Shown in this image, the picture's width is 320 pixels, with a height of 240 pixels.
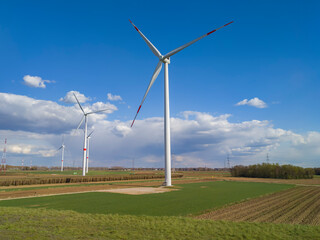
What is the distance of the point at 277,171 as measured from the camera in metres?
111

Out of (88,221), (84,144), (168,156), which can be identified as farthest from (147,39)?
(84,144)

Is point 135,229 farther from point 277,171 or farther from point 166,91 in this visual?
point 277,171

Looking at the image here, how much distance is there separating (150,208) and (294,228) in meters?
11.7

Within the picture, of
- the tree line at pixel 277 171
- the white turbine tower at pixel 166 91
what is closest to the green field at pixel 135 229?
the white turbine tower at pixel 166 91

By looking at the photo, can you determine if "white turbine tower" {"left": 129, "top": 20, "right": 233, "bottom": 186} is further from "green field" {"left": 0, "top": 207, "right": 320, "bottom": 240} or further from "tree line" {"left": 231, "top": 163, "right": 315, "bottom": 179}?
"tree line" {"left": 231, "top": 163, "right": 315, "bottom": 179}

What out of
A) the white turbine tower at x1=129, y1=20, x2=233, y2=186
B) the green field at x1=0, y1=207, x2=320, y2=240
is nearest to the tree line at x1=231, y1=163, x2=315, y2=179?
the white turbine tower at x1=129, y1=20, x2=233, y2=186

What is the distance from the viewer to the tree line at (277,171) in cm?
10838

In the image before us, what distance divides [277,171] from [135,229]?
4541 inches

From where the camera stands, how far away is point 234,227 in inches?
567

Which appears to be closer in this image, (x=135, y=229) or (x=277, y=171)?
(x=135, y=229)

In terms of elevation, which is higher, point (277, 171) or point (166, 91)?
point (166, 91)

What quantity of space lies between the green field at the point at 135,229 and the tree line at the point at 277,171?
109 metres

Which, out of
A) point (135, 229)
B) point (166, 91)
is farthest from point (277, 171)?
point (135, 229)

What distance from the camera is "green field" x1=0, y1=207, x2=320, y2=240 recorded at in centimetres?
1242
